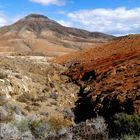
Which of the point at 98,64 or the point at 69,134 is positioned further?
the point at 98,64

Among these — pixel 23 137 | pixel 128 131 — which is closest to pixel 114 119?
pixel 128 131

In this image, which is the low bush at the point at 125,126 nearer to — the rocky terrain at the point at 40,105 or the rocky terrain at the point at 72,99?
the rocky terrain at the point at 72,99

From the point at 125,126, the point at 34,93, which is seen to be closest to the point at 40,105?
the point at 34,93

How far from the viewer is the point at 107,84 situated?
87.7ft

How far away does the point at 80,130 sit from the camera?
1591 cm

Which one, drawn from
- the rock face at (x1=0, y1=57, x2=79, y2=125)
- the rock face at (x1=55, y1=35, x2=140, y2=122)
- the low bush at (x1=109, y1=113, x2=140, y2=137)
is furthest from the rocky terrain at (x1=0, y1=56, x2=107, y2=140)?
the rock face at (x1=55, y1=35, x2=140, y2=122)

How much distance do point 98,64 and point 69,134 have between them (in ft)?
66.1

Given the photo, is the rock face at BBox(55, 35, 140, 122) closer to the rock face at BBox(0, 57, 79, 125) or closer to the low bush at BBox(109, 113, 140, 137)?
the rock face at BBox(0, 57, 79, 125)

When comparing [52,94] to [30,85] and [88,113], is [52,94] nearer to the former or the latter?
[30,85]

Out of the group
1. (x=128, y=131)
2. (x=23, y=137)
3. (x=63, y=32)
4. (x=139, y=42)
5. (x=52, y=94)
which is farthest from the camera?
(x=63, y=32)

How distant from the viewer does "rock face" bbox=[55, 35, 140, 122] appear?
21422 millimetres

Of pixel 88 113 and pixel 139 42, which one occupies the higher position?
pixel 139 42

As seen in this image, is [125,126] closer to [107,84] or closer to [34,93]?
[107,84]

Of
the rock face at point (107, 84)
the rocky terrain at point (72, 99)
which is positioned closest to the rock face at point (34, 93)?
the rocky terrain at point (72, 99)
